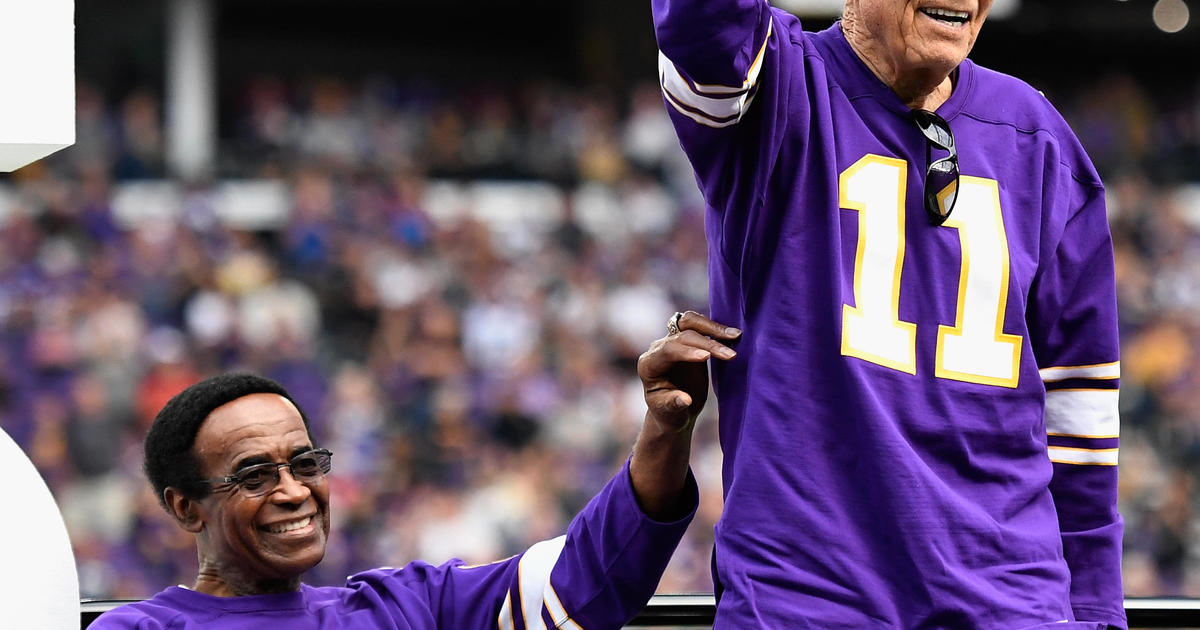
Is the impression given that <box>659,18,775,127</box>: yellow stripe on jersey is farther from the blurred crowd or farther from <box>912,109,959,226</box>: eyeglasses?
the blurred crowd

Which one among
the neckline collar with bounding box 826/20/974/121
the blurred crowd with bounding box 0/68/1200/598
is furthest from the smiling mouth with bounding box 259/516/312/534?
the blurred crowd with bounding box 0/68/1200/598

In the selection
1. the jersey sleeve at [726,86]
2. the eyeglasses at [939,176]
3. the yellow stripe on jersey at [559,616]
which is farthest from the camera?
the yellow stripe on jersey at [559,616]

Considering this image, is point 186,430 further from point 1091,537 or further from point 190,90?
point 190,90

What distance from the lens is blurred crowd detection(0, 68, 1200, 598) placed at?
26.6ft

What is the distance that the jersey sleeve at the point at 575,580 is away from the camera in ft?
6.86

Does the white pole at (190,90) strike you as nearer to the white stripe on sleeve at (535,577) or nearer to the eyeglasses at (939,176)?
the white stripe on sleeve at (535,577)

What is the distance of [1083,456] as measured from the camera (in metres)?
1.93

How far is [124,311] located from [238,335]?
0.65 meters

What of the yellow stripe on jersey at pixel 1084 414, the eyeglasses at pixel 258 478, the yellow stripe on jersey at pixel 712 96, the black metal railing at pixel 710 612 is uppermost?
the yellow stripe on jersey at pixel 712 96

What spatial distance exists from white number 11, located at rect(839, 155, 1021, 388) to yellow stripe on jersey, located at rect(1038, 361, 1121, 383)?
7.4 inches

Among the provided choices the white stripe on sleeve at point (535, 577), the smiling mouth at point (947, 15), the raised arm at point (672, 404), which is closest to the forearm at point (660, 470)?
the raised arm at point (672, 404)

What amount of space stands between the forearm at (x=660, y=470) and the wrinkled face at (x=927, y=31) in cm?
57

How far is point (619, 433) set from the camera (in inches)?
345

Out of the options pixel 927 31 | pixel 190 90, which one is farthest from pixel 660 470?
pixel 190 90
